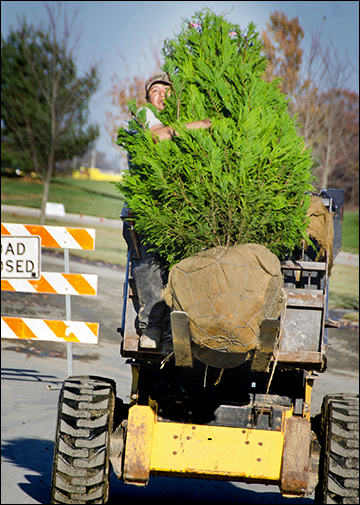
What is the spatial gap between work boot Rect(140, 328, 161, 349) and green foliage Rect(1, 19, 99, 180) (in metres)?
15.1

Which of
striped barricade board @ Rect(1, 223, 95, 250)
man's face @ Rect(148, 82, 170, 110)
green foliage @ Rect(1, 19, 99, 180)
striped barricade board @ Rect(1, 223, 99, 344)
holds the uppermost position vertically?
green foliage @ Rect(1, 19, 99, 180)

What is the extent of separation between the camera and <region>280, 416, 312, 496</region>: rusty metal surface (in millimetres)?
3334

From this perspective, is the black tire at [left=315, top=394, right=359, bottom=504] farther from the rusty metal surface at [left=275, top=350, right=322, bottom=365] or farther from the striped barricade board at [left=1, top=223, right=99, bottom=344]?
the striped barricade board at [left=1, top=223, right=99, bottom=344]

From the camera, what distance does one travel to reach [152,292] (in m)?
3.19

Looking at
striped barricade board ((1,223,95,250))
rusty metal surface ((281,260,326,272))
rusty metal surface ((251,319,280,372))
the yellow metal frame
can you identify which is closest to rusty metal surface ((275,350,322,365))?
rusty metal surface ((251,319,280,372))

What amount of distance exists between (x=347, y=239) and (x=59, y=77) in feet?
54.5

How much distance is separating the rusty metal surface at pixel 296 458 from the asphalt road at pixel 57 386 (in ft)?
4.17

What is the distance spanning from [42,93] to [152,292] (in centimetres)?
1731

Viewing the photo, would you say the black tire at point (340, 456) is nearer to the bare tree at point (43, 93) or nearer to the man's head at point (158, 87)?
the man's head at point (158, 87)

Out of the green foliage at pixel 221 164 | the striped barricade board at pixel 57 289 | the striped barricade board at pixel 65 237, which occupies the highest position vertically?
the green foliage at pixel 221 164

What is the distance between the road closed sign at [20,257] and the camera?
461cm

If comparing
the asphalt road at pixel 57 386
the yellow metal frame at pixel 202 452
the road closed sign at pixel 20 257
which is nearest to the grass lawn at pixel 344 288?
the asphalt road at pixel 57 386

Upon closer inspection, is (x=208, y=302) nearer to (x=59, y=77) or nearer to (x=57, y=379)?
(x=57, y=379)

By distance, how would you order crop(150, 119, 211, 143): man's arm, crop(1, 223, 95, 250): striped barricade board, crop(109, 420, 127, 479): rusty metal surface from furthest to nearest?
1. crop(1, 223, 95, 250): striped barricade board
2. crop(109, 420, 127, 479): rusty metal surface
3. crop(150, 119, 211, 143): man's arm
